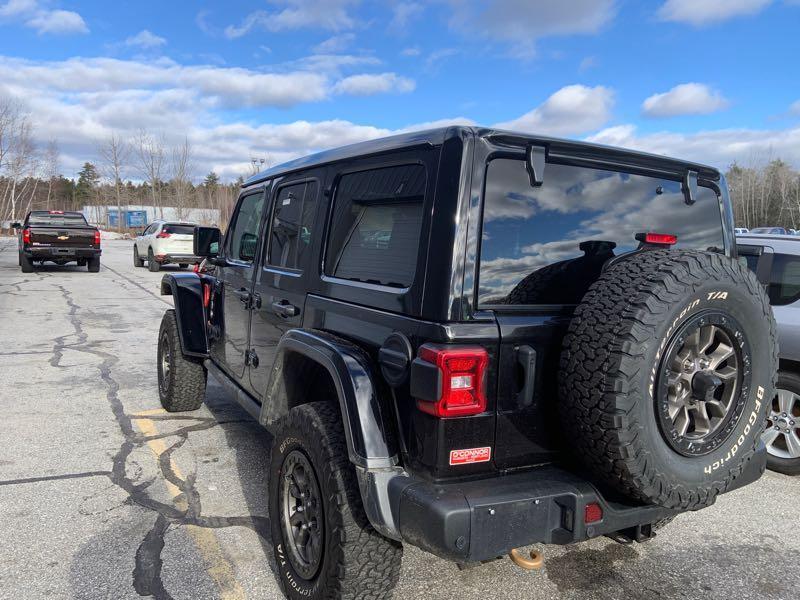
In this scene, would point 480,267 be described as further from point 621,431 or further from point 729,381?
point 729,381

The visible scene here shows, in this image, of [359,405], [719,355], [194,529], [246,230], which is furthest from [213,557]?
[719,355]

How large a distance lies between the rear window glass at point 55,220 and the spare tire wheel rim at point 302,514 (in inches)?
691

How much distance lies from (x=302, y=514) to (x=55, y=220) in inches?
713

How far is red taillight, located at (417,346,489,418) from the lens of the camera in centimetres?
202

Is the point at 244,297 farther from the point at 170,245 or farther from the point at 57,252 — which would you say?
the point at 170,245

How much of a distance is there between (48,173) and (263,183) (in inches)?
2658

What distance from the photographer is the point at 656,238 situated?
251cm

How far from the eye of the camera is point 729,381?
2.27 metres

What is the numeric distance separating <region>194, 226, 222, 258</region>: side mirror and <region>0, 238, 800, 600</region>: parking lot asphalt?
4.72 ft

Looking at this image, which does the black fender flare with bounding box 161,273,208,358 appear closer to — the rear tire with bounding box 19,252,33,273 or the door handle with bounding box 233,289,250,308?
the door handle with bounding box 233,289,250,308

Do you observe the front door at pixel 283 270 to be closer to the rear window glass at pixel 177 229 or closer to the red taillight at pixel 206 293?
the red taillight at pixel 206 293

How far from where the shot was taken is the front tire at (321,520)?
224 cm

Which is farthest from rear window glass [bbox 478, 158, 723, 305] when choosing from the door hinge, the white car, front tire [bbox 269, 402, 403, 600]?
the white car

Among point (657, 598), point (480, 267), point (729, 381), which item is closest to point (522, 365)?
point (480, 267)
